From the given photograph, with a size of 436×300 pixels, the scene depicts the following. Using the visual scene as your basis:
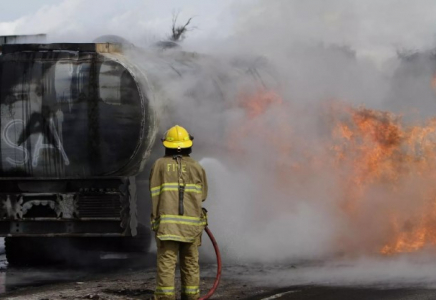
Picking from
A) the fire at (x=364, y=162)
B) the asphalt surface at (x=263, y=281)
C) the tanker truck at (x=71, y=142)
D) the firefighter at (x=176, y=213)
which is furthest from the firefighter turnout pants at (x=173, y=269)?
the fire at (x=364, y=162)

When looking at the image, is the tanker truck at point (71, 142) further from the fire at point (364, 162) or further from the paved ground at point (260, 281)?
the fire at point (364, 162)

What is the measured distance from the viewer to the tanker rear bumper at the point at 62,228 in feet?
34.8

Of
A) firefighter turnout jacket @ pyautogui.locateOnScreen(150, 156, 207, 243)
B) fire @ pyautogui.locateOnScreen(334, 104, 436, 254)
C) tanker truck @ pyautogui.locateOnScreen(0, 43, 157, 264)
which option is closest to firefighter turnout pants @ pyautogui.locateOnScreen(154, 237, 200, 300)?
firefighter turnout jacket @ pyautogui.locateOnScreen(150, 156, 207, 243)

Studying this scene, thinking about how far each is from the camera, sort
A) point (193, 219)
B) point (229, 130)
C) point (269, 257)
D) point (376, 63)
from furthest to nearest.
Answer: point (376, 63) → point (229, 130) → point (269, 257) → point (193, 219)

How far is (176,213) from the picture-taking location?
8.62 meters

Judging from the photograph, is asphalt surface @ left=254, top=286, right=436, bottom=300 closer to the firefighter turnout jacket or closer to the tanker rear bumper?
the firefighter turnout jacket

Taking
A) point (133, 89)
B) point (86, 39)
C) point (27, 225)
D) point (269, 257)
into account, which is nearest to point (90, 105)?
point (133, 89)

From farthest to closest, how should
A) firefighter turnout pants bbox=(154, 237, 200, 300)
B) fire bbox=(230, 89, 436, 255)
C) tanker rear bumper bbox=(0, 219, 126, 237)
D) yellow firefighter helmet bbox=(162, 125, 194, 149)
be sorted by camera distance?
fire bbox=(230, 89, 436, 255) < tanker rear bumper bbox=(0, 219, 126, 237) < yellow firefighter helmet bbox=(162, 125, 194, 149) < firefighter turnout pants bbox=(154, 237, 200, 300)

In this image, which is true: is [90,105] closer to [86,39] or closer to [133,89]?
[133,89]

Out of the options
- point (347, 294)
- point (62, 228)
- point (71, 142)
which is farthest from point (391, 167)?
point (62, 228)

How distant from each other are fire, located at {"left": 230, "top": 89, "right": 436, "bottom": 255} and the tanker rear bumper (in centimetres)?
318

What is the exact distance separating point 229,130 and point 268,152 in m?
0.67

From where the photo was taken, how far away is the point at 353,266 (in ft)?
37.4

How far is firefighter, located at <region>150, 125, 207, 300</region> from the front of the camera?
8.58 m
